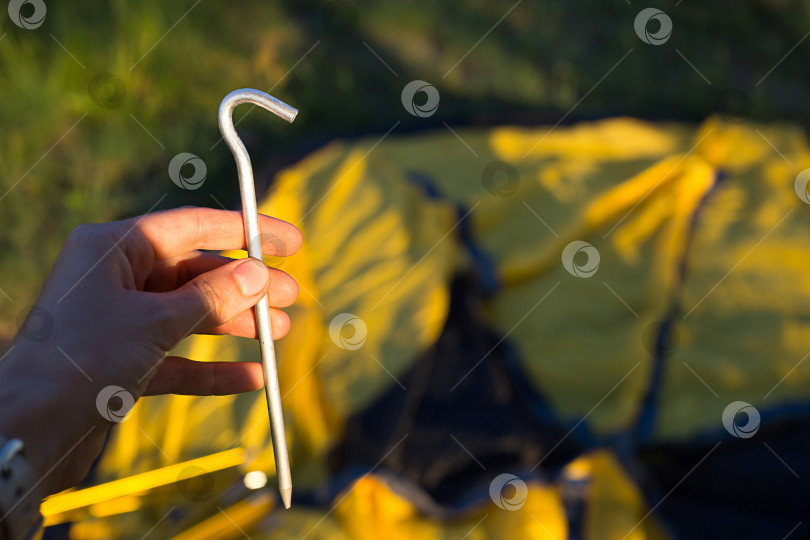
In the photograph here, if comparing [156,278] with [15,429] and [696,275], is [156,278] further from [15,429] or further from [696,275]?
[696,275]

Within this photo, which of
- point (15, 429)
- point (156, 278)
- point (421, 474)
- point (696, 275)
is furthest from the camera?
point (696, 275)

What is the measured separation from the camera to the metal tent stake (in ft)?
2.78

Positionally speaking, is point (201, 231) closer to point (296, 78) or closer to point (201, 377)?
point (201, 377)

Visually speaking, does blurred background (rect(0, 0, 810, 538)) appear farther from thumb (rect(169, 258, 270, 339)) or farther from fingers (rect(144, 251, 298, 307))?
thumb (rect(169, 258, 270, 339))

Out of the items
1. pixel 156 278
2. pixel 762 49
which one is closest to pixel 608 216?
pixel 156 278

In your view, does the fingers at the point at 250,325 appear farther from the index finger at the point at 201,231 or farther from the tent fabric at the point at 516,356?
the tent fabric at the point at 516,356

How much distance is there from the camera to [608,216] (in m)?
1.57

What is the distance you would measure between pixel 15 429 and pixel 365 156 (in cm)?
113

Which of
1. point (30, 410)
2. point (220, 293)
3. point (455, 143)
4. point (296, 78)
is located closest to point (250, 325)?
point (220, 293)

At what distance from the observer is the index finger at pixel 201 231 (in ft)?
3.26

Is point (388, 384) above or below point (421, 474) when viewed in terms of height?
above

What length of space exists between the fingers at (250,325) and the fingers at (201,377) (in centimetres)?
5

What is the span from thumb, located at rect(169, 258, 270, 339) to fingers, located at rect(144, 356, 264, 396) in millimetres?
165

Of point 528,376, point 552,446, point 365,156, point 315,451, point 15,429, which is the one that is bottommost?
point 552,446
